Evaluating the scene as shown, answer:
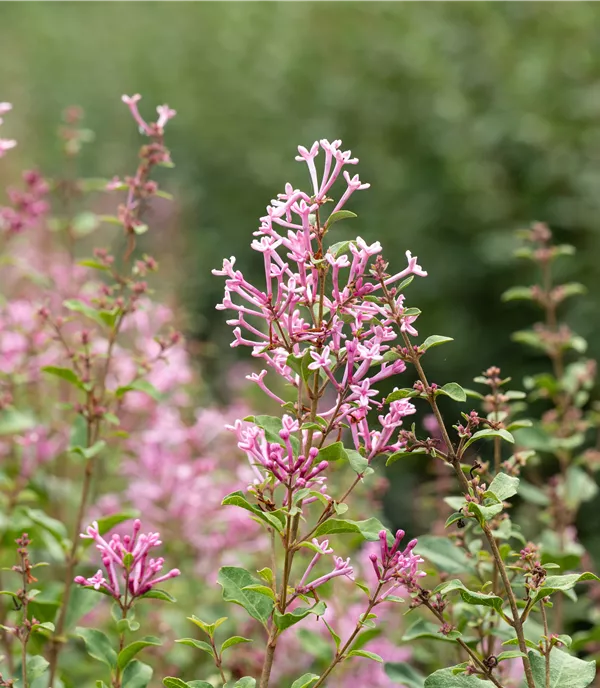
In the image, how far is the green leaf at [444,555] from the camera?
127 centimetres

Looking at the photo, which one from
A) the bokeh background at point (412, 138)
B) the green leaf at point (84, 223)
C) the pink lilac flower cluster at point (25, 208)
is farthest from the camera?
the bokeh background at point (412, 138)

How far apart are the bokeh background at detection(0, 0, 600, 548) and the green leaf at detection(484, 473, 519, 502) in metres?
1.55

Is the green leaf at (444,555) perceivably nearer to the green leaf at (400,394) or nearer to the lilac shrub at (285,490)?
the lilac shrub at (285,490)

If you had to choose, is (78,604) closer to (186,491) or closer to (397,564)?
(397,564)

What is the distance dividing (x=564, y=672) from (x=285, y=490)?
2.03 feet

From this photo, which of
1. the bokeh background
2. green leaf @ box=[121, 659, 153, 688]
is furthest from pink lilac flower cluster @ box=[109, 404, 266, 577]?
green leaf @ box=[121, 659, 153, 688]

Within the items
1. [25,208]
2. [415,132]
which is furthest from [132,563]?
[415,132]

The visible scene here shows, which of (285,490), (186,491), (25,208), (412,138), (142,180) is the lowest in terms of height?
(285,490)

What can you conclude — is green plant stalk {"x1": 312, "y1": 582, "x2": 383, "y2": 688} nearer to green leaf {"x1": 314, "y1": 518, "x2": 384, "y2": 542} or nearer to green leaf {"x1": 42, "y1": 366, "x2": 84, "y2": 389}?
green leaf {"x1": 314, "y1": 518, "x2": 384, "y2": 542}

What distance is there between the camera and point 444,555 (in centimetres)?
130

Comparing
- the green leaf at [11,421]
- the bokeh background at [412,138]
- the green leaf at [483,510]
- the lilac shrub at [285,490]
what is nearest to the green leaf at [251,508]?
the lilac shrub at [285,490]

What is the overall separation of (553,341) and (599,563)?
1.31m

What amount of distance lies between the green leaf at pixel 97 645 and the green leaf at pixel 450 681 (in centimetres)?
41

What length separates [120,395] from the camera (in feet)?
4.81
